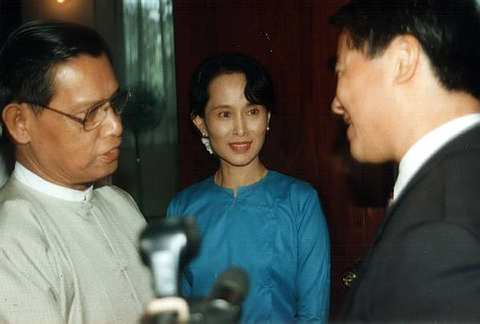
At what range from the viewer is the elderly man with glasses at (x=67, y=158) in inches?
52.4

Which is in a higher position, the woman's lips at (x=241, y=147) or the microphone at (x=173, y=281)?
the microphone at (x=173, y=281)

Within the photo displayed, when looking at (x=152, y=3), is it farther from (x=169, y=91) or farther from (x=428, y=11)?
(x=428, y=11)

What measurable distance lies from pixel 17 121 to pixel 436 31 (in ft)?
3.05

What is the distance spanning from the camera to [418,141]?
114 centimetres

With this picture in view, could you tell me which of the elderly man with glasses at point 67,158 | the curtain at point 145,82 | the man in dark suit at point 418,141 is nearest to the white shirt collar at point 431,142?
the man in dark suit at point 418,141

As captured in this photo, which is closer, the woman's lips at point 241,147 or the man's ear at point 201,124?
the woman's lips at point 241,147

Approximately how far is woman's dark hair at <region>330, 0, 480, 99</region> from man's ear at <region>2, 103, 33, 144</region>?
759 mm

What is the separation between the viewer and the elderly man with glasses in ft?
4.37

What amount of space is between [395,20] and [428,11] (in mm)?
62

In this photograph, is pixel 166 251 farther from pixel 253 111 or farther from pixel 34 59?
pixel 253 111

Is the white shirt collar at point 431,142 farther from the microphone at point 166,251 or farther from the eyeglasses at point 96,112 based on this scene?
the eyeglasses at point 96,112

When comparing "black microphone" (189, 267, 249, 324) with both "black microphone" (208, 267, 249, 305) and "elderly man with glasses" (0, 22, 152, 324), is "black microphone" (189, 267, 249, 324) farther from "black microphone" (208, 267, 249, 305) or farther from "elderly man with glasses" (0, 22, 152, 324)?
"elderly man with glasses" (0, 22, 152, 324)

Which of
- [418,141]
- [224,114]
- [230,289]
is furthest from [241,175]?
[230,289]

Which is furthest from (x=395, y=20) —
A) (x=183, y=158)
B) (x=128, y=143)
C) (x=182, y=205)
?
(x=128, y=143)
